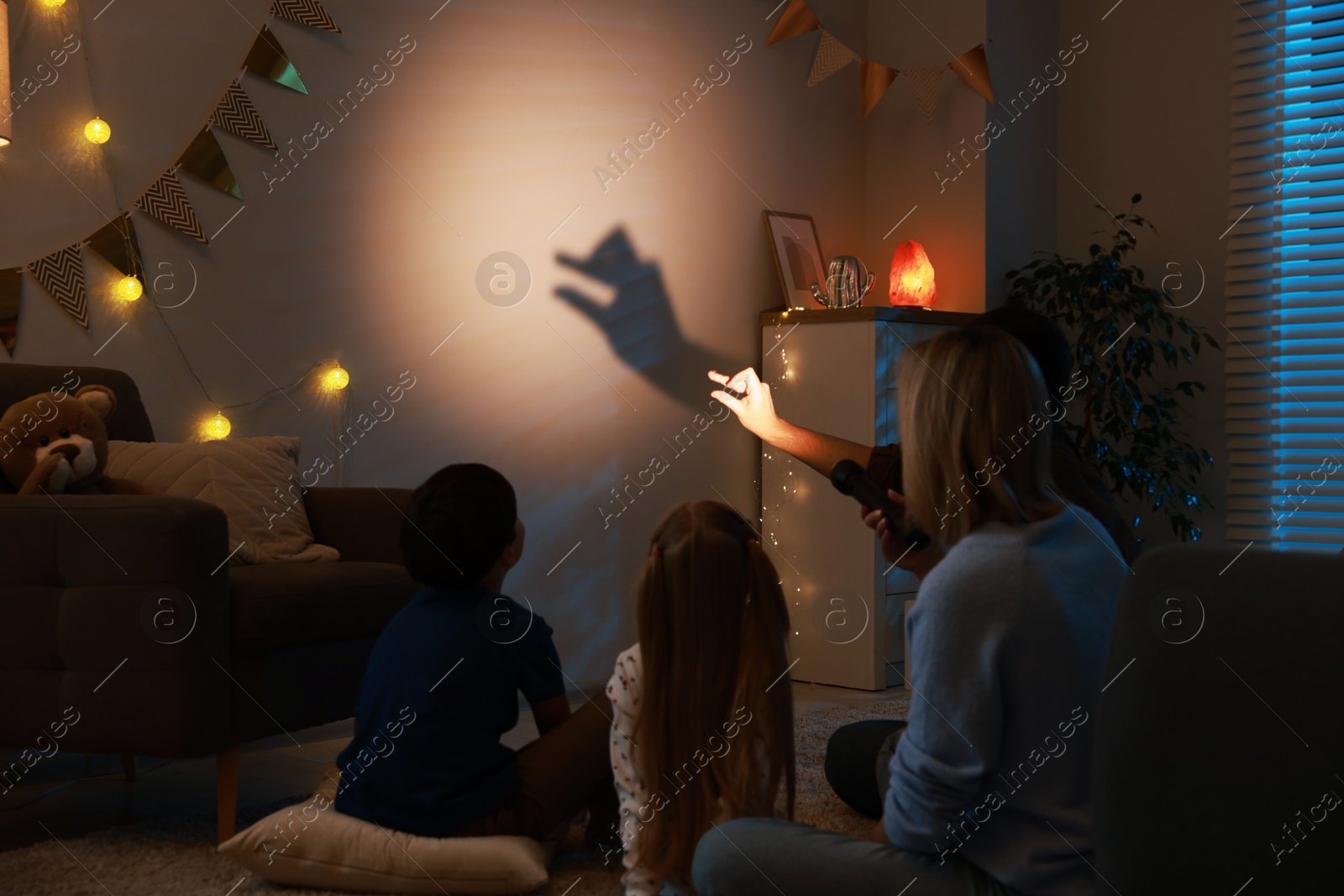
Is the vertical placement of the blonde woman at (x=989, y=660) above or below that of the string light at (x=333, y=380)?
below

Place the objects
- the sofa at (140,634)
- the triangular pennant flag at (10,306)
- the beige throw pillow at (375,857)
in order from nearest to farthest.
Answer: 1. the beige throw pillow at (375,857)
2. the sofa at (140,634)
3. the triangular pennant flag at (10,306)

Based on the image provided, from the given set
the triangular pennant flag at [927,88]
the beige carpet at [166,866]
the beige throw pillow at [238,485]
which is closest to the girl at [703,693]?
the beige carpet at [166,866]

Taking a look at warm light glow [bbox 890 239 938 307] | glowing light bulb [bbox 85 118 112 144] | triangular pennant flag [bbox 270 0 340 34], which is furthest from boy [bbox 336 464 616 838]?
warm light glow [bbox 890 239 938 307]

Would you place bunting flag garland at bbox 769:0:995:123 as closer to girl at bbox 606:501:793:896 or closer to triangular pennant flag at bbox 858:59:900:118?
triangular pennant flag at bbox 858:59:900:118

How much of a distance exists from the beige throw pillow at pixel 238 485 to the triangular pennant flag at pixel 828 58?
2.52 metres

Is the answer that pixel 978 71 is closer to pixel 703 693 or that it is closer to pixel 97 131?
pixel 97 131

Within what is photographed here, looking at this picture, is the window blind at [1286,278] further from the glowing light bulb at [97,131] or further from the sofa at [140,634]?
the glowing light bulb at [97,131]

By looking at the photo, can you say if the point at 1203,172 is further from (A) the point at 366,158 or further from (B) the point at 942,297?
(A) the point at 366,158

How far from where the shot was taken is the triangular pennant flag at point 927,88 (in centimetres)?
402

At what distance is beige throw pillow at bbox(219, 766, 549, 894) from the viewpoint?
1.61 meters

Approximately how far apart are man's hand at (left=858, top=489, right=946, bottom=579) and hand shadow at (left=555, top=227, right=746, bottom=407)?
197 cm

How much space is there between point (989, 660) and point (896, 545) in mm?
501

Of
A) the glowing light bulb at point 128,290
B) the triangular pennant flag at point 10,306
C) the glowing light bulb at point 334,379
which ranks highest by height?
the triangular pennant flag at point 10,306

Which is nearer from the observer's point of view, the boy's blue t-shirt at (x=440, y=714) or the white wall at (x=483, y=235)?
the boy's blue t-shirt at (x=440, y=714)
